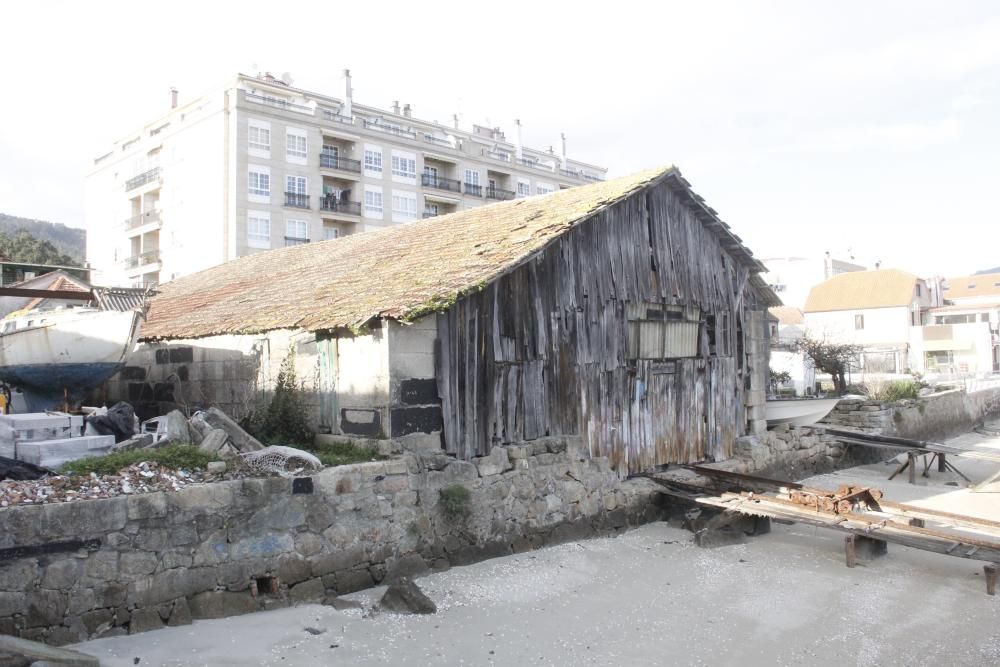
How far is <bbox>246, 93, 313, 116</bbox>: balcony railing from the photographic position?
37.1 m

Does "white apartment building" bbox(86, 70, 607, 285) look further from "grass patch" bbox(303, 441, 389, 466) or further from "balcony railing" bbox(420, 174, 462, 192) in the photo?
"grass patch" bbox(303, 441, 389, 466)

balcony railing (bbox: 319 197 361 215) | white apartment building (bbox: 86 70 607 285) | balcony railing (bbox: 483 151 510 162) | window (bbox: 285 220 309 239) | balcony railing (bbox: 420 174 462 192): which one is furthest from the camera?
balcony railing (bbox: 483 151 510 162)

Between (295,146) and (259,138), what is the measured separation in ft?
6.90

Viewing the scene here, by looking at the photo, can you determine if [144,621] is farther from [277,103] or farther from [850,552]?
[277,103]

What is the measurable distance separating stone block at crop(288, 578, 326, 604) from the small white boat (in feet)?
34.0

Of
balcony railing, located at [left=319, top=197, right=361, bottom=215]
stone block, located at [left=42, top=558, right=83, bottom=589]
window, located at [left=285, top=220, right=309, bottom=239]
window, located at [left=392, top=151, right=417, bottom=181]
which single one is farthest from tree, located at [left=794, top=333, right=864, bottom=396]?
window, located at [left=392, top=151, right=417, bottom=181]

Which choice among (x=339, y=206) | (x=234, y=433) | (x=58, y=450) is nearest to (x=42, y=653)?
(x=58, y=450)

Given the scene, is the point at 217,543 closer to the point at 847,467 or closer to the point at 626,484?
the point at 626,484

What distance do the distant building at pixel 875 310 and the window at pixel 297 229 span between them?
1219 inches

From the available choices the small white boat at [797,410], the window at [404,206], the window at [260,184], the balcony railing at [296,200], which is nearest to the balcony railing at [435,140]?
the window at [404,206]

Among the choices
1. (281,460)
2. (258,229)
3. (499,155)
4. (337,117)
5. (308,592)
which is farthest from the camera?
(499,155)

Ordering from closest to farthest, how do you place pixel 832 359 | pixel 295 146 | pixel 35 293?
pixel 35 293, pixel 832 359, pixel 295 146

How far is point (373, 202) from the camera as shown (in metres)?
41.5

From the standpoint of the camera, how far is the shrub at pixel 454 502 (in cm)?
795
